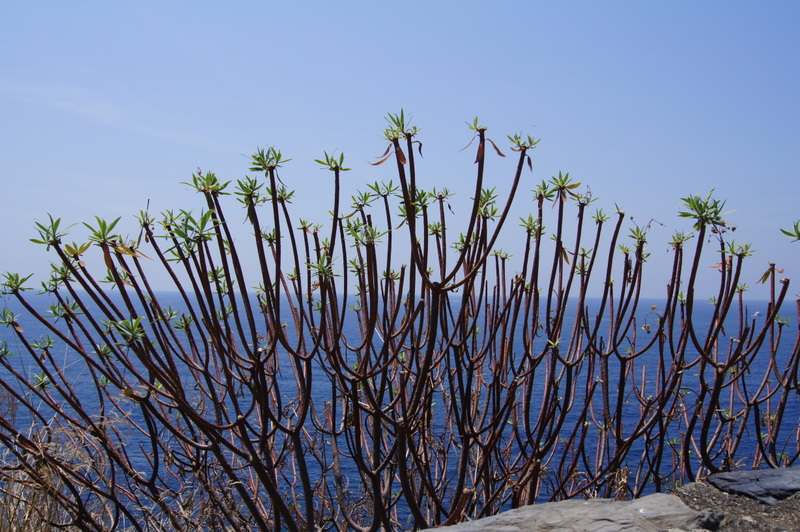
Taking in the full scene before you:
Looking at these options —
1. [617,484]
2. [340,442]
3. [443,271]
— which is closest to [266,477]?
[443,271]

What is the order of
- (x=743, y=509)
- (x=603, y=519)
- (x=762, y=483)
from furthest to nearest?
(x=762, y=483), (x=743, y=509), (x=603, y=519)

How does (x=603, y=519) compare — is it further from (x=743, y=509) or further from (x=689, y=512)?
(x=743, y=509)

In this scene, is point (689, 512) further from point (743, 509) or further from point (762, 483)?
point (762, 483)

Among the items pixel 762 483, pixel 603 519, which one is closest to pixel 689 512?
pixel 603 519

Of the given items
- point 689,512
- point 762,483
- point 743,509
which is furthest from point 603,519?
point 762,483

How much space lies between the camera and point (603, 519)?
2.68 meters

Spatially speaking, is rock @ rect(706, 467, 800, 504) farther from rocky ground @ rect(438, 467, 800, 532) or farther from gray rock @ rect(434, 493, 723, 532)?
gray rock @ rect(434, 493, 723, 532)

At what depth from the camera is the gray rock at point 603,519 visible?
261 centimetres

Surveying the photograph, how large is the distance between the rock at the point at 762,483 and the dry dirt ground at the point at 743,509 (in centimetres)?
3

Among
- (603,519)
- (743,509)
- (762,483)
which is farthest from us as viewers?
(762,483)

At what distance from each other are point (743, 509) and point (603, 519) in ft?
2.81

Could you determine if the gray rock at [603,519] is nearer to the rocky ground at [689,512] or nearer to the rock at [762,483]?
the rocky ground at [689,512]

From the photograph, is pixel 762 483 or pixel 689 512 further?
pixel 762 483

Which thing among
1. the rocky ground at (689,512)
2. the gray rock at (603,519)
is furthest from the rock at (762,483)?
the gray rock at (603,519)
